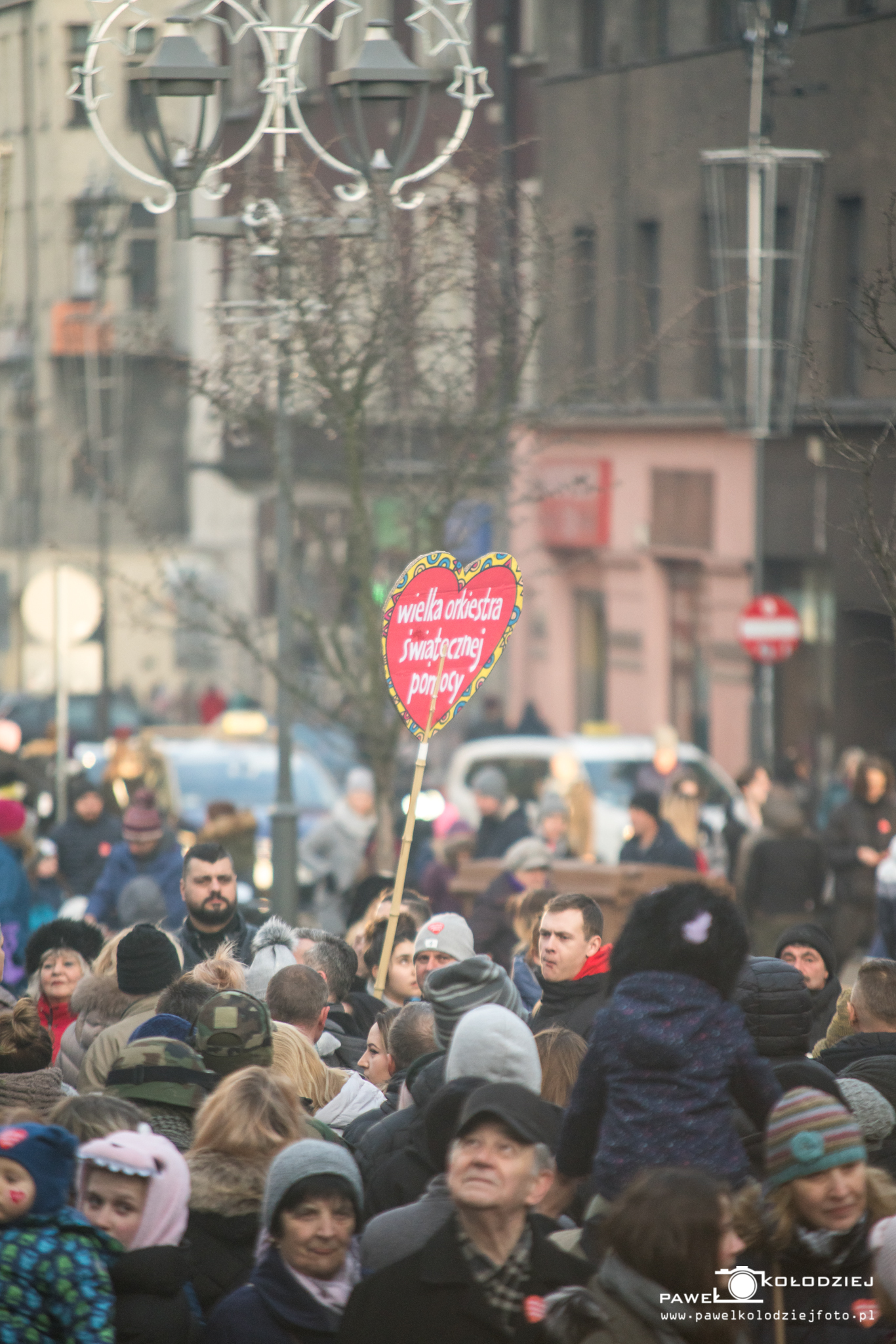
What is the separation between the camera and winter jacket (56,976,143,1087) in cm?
731

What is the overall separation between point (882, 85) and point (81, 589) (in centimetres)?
1055

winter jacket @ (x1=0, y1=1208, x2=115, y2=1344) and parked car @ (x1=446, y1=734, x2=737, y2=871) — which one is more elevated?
winter jacket @ (x1=0, y1=1208, x2=115, y2=1344)

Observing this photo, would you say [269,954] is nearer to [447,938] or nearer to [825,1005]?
[447,938]

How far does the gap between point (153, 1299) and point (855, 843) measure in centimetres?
1137

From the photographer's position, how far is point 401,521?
45.6 feet

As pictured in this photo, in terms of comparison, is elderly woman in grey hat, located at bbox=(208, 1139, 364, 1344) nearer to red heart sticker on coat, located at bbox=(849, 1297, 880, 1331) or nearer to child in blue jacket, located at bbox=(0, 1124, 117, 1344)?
child in blue jacket, located at bbox=(0, 1124, 117, 1344)

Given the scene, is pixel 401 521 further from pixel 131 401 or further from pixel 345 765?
pixel 131 401

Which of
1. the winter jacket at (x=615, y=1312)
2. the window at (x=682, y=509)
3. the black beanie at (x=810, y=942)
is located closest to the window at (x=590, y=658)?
the window at (x=682, y=509)

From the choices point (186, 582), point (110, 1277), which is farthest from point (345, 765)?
point (110, 1277)

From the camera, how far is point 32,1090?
19.7 ft

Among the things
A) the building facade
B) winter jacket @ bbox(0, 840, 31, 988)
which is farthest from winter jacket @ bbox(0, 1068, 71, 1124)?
the building facade

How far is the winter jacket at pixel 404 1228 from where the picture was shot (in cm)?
458

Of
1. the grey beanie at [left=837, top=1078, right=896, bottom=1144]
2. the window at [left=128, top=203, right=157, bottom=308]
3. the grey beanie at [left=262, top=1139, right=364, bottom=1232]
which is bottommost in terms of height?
the grey beanie at [left=837, top=1078, right=896, bottom=1144]

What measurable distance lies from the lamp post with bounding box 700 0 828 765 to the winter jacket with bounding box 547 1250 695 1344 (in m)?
19.0
